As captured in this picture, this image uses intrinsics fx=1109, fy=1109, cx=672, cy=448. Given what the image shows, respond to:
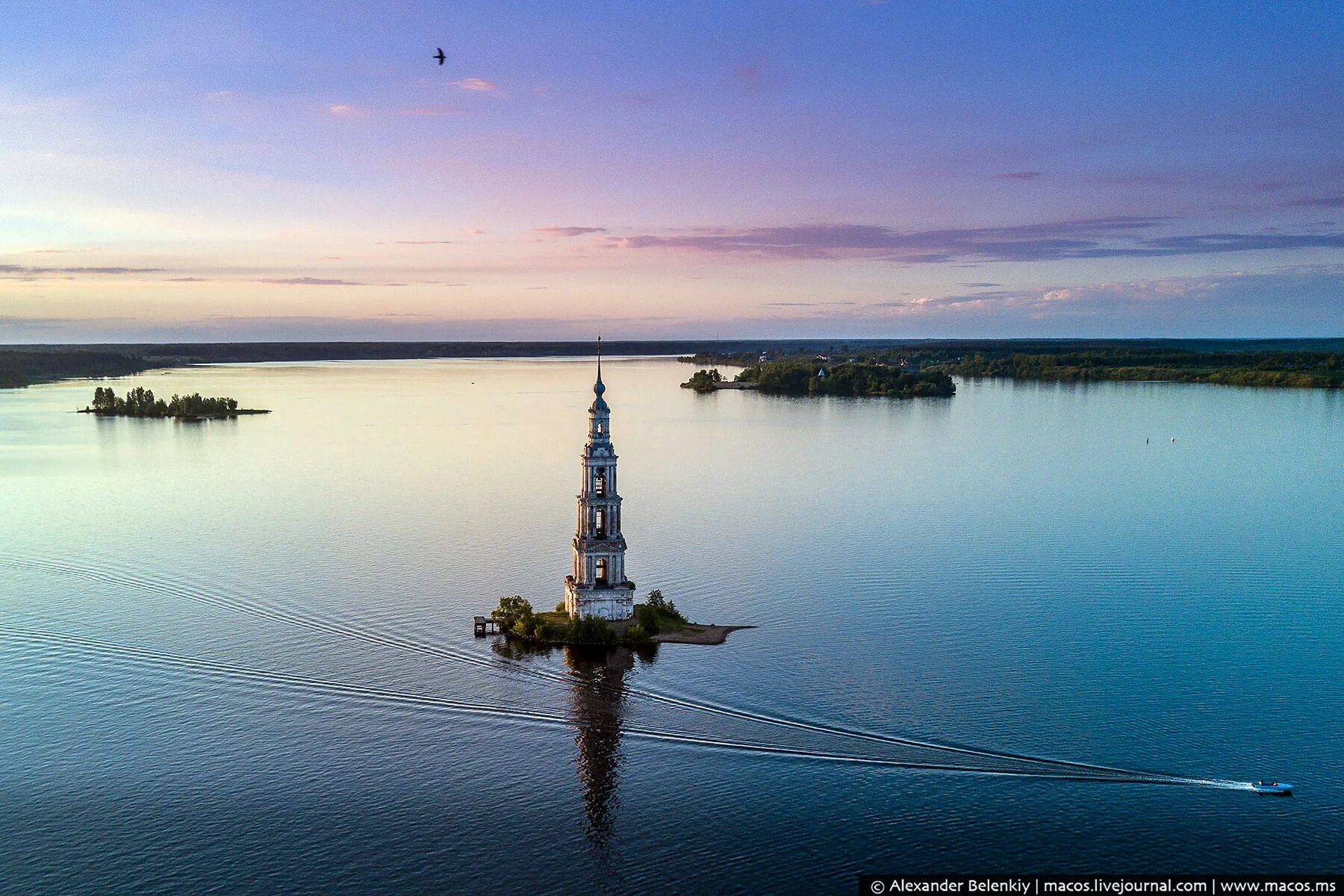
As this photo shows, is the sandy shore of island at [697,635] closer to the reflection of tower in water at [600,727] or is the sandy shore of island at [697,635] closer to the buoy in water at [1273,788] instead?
the reflection of tower in water at [600,727]

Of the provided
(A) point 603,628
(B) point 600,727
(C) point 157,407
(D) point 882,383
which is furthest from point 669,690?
(D) point 882,383

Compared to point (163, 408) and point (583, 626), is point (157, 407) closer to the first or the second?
point (163, 408)

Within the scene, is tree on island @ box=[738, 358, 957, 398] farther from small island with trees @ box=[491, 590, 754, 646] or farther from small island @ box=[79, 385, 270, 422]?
small island with trees @ box=[491, 590, 754, 646]

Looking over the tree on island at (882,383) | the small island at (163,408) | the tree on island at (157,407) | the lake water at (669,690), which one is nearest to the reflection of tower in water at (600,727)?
the lake water at (669,690)

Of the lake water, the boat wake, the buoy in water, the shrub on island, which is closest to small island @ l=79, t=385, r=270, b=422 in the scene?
the lake water

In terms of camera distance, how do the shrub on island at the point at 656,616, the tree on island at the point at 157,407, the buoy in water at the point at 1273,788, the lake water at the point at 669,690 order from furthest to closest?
the tree on island at the point at 157,407 < the shrub on island at the point at 656,616 < the buoy in water at the point at 1273,788 < the lake water at the point at 669,690

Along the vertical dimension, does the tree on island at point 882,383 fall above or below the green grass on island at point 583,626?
above
